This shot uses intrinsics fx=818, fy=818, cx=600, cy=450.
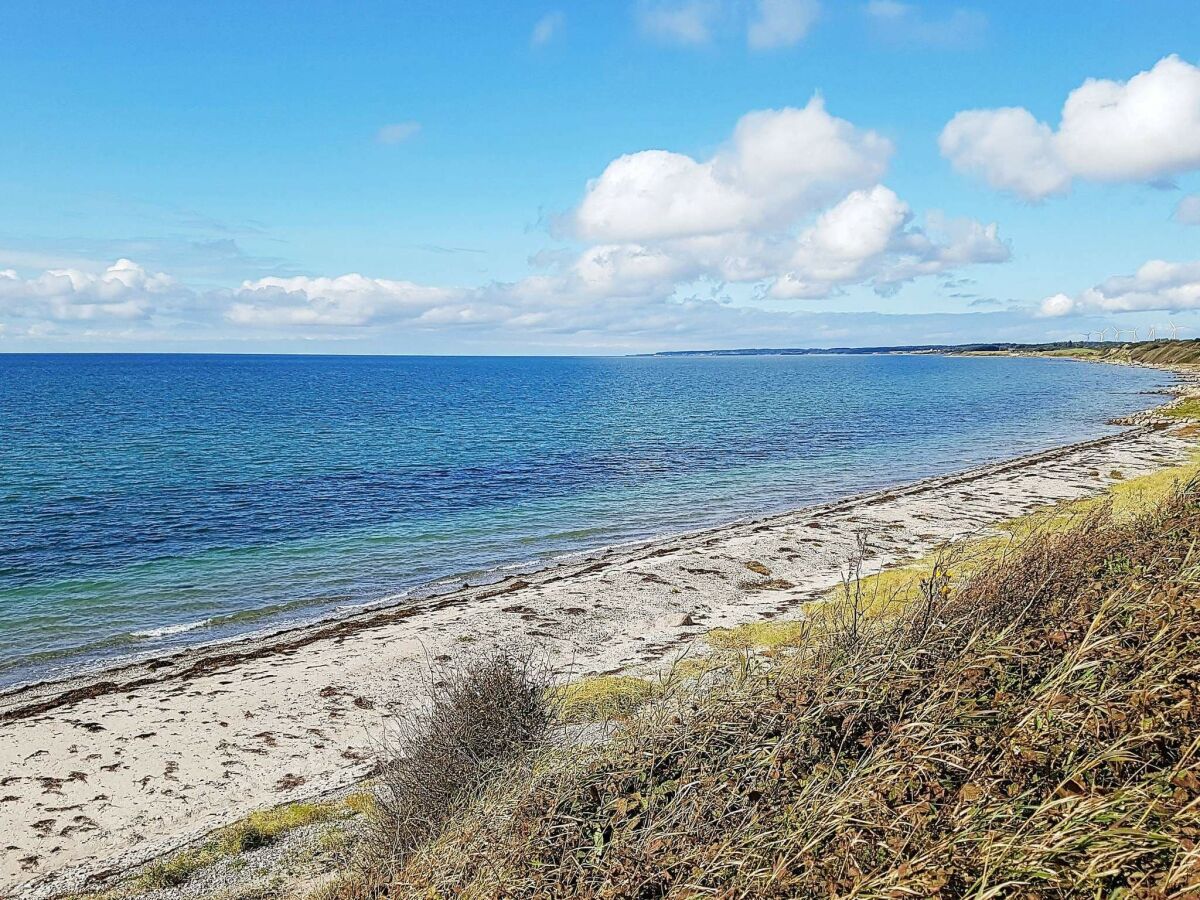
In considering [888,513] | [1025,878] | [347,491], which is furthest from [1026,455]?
[1025,878]

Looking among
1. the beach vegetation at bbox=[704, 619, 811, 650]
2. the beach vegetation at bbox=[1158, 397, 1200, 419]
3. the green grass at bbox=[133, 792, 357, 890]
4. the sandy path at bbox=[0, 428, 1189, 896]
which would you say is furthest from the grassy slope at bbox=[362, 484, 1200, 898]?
the beach vegetation at bbox=[1158, 397, 1200, 419]

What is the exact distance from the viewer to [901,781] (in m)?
5.61

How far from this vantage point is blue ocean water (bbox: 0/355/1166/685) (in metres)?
23.8

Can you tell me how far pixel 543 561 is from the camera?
28.0 m

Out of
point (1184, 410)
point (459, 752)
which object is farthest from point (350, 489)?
point (1184, 410)

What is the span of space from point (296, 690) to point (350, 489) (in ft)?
83.1

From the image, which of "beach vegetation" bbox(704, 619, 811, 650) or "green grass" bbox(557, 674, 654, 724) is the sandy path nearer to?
"beach vegetation" bbox(704, 619, 811, 650)

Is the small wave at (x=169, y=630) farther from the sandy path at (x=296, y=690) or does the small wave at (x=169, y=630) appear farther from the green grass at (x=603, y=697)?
the green grass at (x=603, y=697)

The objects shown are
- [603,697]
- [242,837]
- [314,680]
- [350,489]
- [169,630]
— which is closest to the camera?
[242,837]

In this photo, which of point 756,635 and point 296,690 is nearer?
point 296,690

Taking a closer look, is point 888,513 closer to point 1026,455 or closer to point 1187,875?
point 1026,455

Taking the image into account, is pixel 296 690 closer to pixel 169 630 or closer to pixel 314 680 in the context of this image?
pixel 314 680

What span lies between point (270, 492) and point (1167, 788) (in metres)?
39.9

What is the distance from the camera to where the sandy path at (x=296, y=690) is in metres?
12.1
